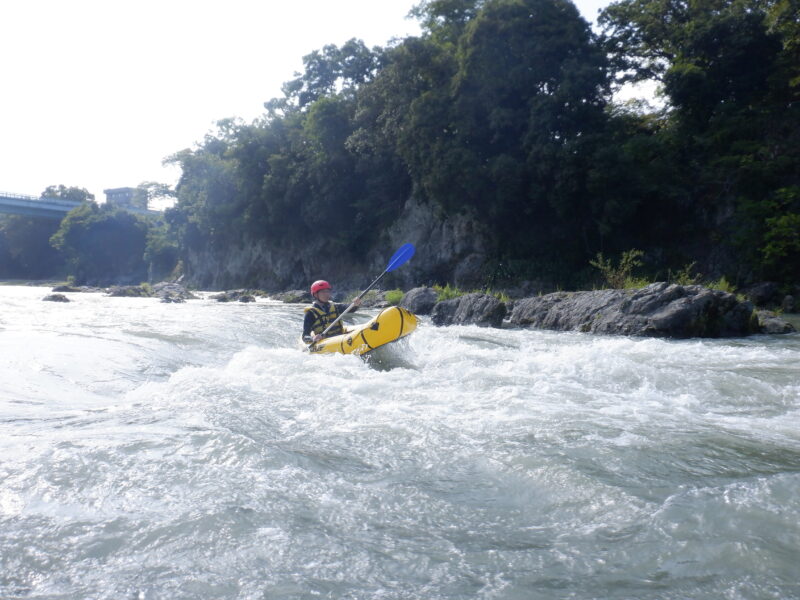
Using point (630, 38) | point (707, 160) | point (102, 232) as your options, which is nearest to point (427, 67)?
point (630, 38)

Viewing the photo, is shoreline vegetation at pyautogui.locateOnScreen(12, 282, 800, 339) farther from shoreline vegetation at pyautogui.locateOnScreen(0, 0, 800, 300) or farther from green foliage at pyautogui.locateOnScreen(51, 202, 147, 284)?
green foliage at pyautogui.locateOnScreen(51, 202, 147, 284)

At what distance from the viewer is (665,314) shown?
8.64 m

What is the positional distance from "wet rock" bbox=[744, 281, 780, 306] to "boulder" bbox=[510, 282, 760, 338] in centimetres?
514

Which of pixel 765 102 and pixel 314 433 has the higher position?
pixel 765 102

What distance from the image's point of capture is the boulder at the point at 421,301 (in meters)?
13.9

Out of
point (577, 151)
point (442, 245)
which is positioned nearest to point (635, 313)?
point (577, 151)

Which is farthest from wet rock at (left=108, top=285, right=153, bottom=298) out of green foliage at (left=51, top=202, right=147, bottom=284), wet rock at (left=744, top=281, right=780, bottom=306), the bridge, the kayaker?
the bridge

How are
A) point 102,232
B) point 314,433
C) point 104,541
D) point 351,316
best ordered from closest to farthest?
point 104,541 < point 314,433 < point 351,316 < point 102,232

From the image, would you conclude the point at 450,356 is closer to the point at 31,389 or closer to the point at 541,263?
the point at 31,389

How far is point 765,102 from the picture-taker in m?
16.3

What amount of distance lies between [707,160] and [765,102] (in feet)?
6.38

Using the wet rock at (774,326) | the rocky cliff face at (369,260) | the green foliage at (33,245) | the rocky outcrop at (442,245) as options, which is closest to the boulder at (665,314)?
the wet rock at (774,326)

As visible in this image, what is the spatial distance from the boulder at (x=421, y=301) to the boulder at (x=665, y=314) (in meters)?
4.26

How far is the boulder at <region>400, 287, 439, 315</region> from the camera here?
45.7ft
